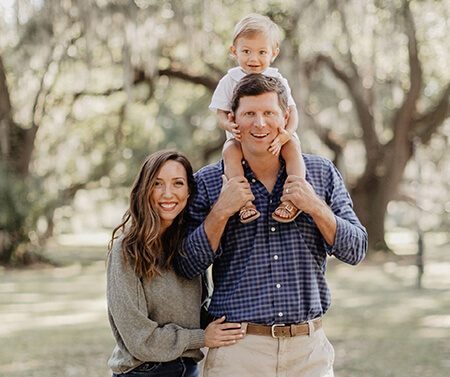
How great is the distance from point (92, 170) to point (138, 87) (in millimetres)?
5441

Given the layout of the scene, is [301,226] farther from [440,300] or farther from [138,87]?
[138,87]

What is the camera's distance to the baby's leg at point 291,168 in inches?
94.7

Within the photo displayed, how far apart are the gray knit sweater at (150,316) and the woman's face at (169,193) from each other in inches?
8.6

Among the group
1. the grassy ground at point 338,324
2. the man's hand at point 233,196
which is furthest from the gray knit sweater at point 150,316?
the grassy ground at point 338,324

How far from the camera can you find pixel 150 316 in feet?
8.22

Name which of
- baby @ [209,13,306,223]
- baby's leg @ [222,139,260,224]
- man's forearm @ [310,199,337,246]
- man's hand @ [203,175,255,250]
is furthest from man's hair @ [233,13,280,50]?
man's forearm @ [310,199,337,246]

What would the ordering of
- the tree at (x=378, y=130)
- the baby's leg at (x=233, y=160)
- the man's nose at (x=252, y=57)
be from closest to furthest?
1. the baby's leg at (x=233, y=160)
2. the man's nose at (x=252, y=57)
3. the tree at (x=378, y=130)

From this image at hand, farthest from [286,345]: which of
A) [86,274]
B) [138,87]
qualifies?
[138,87]

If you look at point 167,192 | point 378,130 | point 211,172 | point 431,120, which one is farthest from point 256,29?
point 378,130

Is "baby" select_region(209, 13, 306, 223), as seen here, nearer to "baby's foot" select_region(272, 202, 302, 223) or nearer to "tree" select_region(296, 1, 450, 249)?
"baby's foot" select_region(272, 202, 302, 223)

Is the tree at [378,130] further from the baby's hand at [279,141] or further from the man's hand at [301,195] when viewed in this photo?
the man's hand at [301,195]

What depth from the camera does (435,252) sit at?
19188 millimetres

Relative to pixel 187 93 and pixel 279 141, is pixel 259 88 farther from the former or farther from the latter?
pixel 187 93

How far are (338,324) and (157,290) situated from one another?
6.00 m
